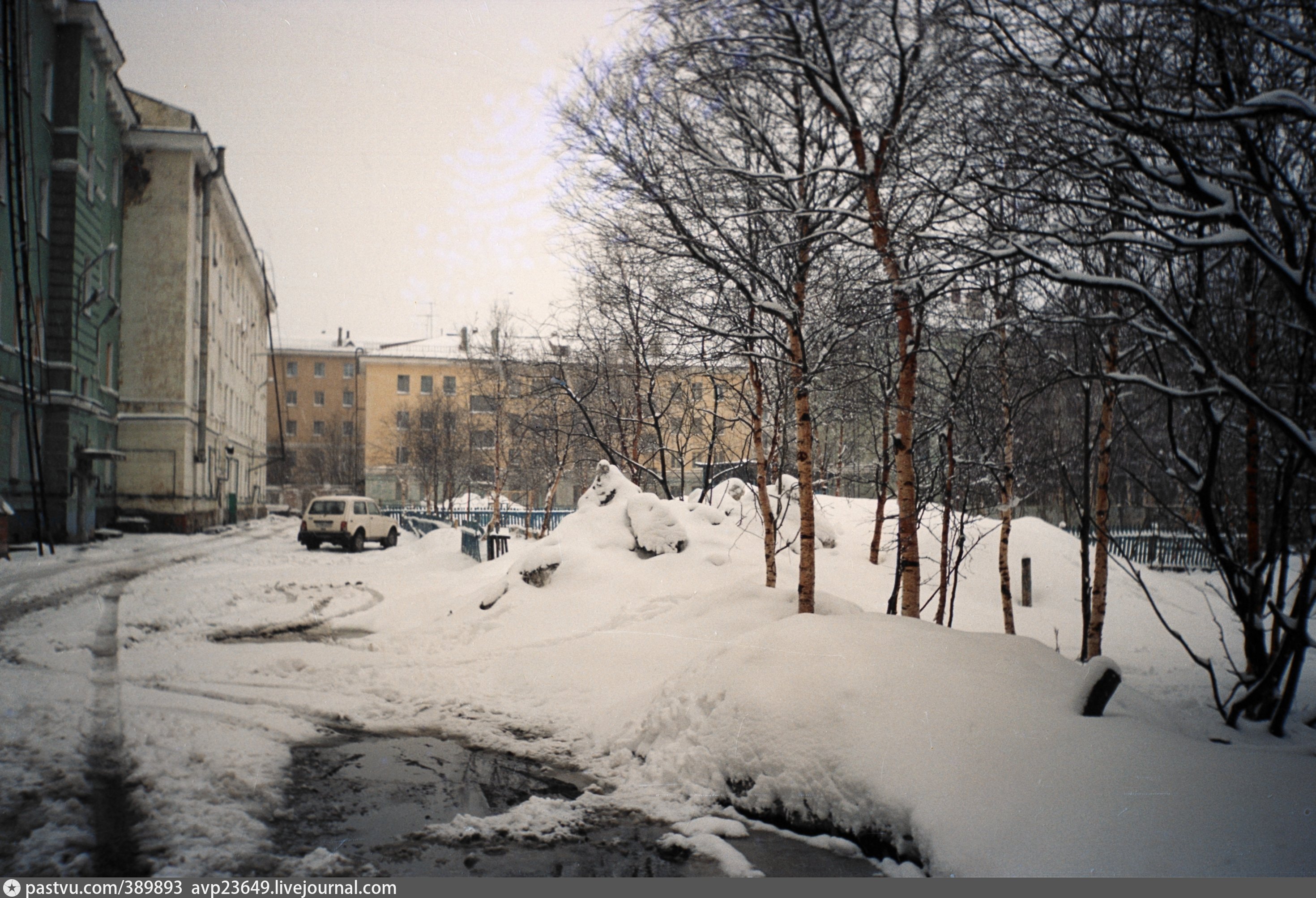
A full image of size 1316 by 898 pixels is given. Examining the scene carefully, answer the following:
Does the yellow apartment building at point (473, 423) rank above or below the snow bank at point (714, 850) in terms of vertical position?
above

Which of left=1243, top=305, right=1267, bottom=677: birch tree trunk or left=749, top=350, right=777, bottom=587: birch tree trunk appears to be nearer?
left=1243, top=305, right=1267, bottom=677: birch tree trunk

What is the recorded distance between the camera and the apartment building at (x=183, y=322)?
314 inches

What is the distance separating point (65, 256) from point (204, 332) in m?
3.07

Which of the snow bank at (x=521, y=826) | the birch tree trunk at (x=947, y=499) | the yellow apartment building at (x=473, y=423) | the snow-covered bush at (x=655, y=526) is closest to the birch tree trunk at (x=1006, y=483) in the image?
the birch tree trunk at (x=947, y=499)

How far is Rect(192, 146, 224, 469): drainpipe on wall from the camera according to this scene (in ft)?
29.2

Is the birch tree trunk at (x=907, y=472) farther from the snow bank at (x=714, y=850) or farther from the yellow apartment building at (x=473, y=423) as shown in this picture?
the snow bank at (x=714, y=850)

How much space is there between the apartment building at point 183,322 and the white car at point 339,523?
30.2 feet

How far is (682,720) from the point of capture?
17.2 feet

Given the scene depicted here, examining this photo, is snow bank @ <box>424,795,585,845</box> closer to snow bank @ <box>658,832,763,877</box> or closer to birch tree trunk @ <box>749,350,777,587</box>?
snow bank @ <box>658,832,763,877</box>

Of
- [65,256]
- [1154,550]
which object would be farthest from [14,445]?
[1154,550]

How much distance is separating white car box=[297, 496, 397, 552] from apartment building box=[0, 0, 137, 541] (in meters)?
10.5

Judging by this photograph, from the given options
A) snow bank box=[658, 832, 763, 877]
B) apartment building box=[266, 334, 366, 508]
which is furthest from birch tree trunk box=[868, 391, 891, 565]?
apartment building box=[266, 334, 366, 508]

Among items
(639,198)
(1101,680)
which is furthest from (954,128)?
(1101,680)

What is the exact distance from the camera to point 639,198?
7391 millimetres
